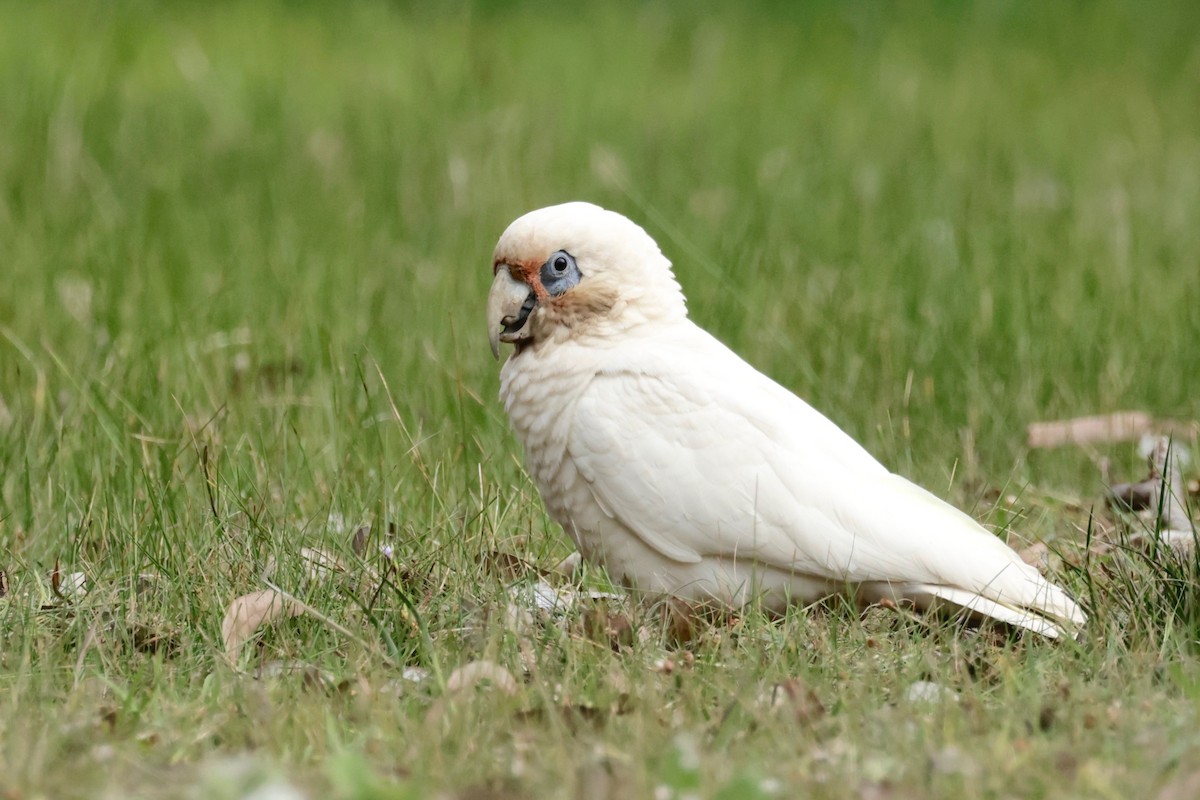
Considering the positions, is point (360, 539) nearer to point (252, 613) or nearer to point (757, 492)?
point (252, 613)

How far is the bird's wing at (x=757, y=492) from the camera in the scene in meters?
2.70

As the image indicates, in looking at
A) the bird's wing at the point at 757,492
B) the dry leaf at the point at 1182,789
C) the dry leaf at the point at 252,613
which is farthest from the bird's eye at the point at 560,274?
the dry leaf at the point at 1182,789

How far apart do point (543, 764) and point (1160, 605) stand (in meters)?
1.20

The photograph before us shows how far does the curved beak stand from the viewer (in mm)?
2980

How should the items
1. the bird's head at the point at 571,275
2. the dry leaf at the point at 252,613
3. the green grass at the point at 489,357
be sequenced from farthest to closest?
1. the bird's head at the point at 571,275
2. the dry leaf at the point at 252,613
3. the green grass at the point at 489,357

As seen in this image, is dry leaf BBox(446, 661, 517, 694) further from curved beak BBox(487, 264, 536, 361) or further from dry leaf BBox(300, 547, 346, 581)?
curved beak BBox(487, 264, 536, 361)

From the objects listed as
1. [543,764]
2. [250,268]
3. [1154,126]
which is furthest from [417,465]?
[1154,126]

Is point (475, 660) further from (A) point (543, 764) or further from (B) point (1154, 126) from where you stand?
(B) point (1154, 126)

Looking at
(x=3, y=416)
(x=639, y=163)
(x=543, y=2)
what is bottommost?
(x=3, y=416)

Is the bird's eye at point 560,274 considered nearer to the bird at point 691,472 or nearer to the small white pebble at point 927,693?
the bird at point 691,472

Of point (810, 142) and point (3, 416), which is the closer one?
point (3, 416)

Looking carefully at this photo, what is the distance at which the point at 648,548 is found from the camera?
9.27 feet

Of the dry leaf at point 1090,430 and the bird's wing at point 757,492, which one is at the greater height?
the bird's wing at point 757,492

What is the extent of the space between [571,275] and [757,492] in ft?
1.87
